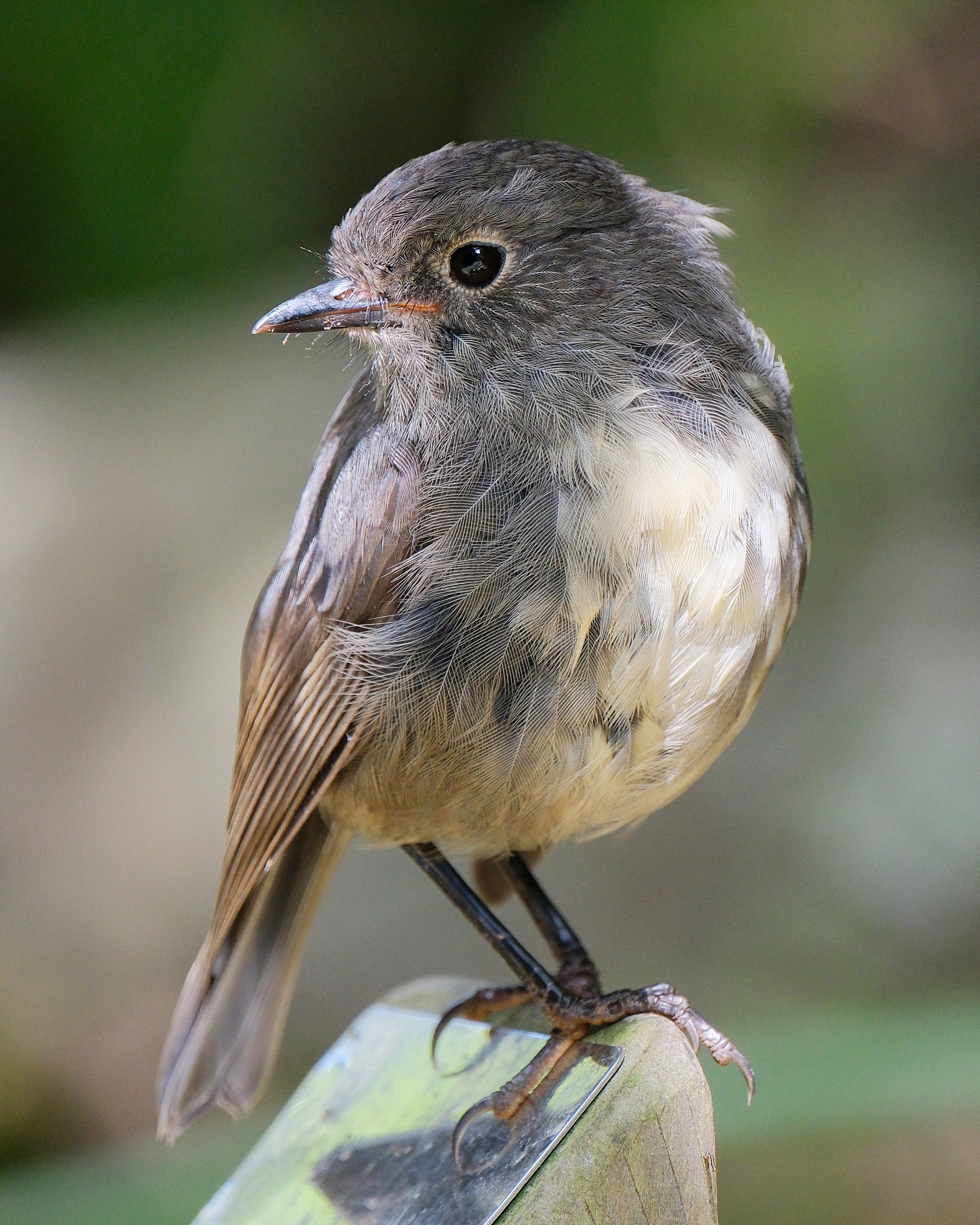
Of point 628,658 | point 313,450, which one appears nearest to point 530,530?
point 628,658

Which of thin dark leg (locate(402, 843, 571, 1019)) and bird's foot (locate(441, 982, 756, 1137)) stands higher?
thin dark leg (locate(402, 843, 571, 1019))

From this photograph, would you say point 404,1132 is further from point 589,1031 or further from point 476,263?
point 476,263

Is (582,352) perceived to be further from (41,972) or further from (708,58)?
(41,972)

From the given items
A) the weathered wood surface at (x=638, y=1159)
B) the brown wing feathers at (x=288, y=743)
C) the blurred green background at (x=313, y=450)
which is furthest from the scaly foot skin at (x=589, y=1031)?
the blurred green background at (x=313, y=450)

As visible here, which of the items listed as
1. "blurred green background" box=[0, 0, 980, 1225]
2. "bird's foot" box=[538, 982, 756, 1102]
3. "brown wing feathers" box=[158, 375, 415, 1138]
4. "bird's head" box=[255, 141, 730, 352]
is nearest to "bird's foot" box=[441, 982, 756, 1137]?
"bird's foot" box=[538, 982, 756, 1102]

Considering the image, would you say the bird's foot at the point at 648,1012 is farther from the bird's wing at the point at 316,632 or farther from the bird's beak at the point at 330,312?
the bird's beak at the point at 330,312

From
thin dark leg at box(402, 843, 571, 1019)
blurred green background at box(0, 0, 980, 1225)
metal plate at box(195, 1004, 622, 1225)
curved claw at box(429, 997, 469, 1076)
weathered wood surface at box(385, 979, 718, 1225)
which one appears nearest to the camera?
weathered wood surface at box(385, 979, 718, 1225)

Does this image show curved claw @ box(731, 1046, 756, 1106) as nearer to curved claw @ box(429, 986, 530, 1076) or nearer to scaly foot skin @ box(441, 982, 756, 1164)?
scaly foot skin @ box(441, 982, 756, 1164)

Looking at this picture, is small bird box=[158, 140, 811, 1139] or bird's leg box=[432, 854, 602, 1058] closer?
small bird box=[158, 140, 811, 1139]
